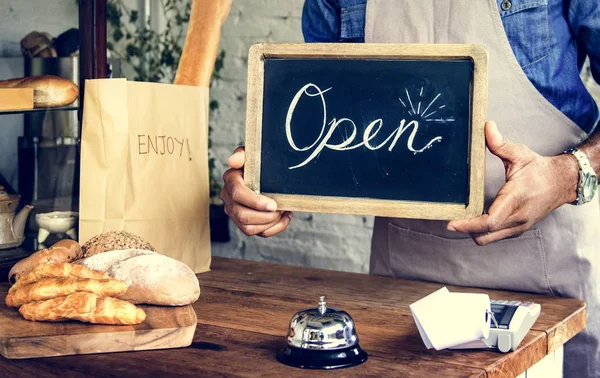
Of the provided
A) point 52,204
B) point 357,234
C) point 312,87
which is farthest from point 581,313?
point 357,234

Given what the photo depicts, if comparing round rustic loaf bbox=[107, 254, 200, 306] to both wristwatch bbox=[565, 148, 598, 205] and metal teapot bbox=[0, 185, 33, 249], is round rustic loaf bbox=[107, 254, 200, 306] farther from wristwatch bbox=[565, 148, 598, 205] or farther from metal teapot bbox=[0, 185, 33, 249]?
wristwatch bbox=[565, 148, 598, 205]

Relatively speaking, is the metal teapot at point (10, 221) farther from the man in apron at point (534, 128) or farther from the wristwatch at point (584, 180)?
the wristwatch at point (584, 180)

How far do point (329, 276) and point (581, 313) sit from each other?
480 mm

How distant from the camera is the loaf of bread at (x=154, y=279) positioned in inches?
47.4

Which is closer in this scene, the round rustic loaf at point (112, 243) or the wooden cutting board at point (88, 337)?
the wooden cutting board at point (88, 337)

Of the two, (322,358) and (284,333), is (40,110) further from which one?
(322,358)

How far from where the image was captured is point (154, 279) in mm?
1211

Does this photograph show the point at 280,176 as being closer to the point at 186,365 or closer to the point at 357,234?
the point at 186,365

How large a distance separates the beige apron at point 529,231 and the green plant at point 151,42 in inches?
75.1

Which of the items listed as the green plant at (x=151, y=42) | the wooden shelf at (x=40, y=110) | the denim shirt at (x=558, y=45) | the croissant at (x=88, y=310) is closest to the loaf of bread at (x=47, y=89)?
the wooden shelf at (x=40, y=110)

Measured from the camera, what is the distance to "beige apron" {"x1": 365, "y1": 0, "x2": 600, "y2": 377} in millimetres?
1518

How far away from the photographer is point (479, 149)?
1.23 m

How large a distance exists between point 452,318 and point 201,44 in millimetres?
996

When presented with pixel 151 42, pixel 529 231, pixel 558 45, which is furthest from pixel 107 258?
pixel 151 42
